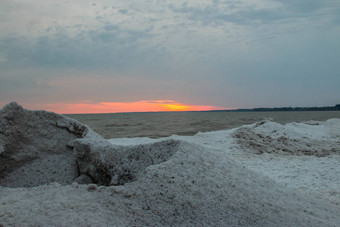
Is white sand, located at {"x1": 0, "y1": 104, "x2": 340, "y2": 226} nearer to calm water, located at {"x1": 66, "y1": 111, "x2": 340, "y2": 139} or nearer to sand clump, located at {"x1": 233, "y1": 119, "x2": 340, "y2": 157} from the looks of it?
sand clump, located at {"x1": 233, "y1": 119, "x2": 340, "y2": 157}

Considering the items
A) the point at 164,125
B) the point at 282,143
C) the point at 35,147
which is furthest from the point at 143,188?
the point at 164,125

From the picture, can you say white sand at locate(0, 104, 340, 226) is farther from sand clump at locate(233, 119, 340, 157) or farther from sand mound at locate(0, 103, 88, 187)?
sand clump at locate(233, 119, 340, 157)

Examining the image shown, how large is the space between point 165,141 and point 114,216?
1.20 metres

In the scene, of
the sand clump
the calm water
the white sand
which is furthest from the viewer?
the calm water

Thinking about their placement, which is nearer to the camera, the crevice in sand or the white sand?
the white sand

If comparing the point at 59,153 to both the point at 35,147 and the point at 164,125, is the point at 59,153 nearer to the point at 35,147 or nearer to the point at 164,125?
the point at 35,147

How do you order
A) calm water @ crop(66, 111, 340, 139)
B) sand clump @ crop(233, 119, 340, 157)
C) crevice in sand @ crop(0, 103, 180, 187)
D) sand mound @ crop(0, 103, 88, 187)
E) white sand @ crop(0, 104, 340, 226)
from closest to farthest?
white sand @ crop(0, 104, 340, 226), crevice in sand @ crop(0, 103, 180, 187), sand mound @ crop(0, 103, 88, 187), sand clump @ crop(233, 119, 340, 157), calm water @ crop(66, 111, 340, 139)

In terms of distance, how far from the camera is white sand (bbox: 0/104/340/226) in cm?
223

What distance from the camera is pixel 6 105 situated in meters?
3.75

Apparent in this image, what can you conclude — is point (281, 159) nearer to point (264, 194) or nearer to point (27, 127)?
point (264, 194)

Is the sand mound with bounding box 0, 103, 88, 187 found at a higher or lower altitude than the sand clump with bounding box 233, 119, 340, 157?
higher

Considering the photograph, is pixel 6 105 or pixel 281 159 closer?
pixel 6 105

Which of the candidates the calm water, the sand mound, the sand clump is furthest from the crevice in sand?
the calm water

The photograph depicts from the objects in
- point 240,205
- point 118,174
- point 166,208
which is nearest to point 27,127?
point 118,174
